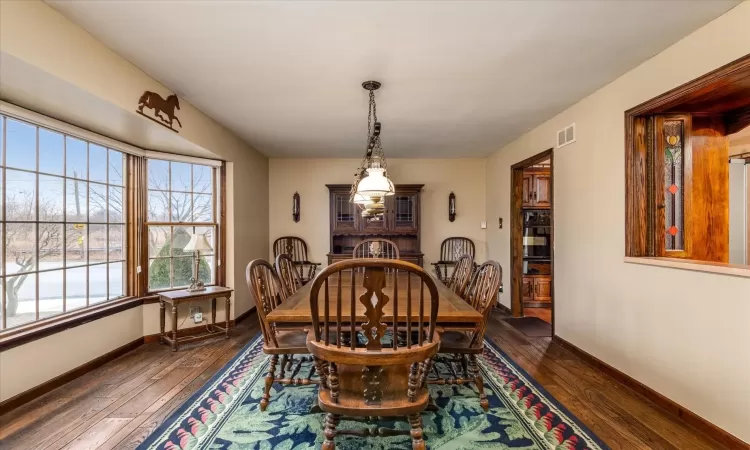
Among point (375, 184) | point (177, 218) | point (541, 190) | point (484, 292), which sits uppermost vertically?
point (541, 190)

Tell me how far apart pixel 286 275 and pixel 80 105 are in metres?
1.88

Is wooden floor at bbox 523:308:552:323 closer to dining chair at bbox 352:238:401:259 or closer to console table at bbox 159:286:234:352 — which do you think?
dining chair at bbox 352:238:401:259

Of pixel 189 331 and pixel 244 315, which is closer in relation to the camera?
pixel 189 331

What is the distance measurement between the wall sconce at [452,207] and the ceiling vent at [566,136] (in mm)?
2220

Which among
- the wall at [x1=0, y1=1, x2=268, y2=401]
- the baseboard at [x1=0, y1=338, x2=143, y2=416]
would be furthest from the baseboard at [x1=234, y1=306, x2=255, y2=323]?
the baseboard at [x1=0, y1=338, x2=143, y2=416]

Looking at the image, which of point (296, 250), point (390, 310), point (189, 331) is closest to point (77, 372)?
point (189, 331)

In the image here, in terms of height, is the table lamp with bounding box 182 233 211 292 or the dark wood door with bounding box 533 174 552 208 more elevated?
the dark wood door with bounding box 533 174 552 208

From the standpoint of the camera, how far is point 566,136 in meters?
3.42

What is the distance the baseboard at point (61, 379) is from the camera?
2.17 m

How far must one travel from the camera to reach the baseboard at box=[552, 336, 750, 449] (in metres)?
1.86

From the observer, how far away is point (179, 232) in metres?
3.83

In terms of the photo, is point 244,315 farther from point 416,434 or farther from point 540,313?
point 540,313

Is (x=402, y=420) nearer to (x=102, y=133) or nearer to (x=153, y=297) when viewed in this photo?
(x=153, y=297)

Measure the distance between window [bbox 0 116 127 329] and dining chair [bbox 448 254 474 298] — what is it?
3195 millimetres
